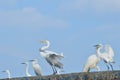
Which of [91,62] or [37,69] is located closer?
[91,62]

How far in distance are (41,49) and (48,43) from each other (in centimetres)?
83

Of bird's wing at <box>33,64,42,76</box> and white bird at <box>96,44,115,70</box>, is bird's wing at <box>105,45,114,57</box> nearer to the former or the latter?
white bird at <box>96,44,115,70</box>

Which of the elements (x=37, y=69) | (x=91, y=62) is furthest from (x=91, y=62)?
(x=37, y=69)

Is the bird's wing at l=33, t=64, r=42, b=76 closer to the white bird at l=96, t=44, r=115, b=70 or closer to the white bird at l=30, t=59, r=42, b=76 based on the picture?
the white bird at l=30, t=59, r=42, b=76

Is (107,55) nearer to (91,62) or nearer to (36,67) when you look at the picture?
(91,62)

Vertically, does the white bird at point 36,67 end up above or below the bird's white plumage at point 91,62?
above

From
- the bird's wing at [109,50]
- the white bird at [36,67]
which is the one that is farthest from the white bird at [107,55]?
the white bird at [36,67]

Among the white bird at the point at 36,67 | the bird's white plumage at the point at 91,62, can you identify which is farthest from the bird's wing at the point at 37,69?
the bird's white plumage at the point at 91,62

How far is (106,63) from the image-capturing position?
2589 cm

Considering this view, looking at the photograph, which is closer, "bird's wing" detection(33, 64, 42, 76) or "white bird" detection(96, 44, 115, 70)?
"white bird" detection(96, 44, 115, 70)

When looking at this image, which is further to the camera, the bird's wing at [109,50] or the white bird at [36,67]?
the white bird at [36,67]

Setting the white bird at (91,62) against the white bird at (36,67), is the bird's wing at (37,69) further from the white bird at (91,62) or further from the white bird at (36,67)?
the white bird at (91,62)

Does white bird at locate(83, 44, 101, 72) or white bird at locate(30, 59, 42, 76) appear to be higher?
white bird at locate(30, 59, 42, 76)

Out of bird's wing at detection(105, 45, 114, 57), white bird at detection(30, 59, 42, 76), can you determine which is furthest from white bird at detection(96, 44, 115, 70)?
white bird at detection(30, 59, 42, 76)
